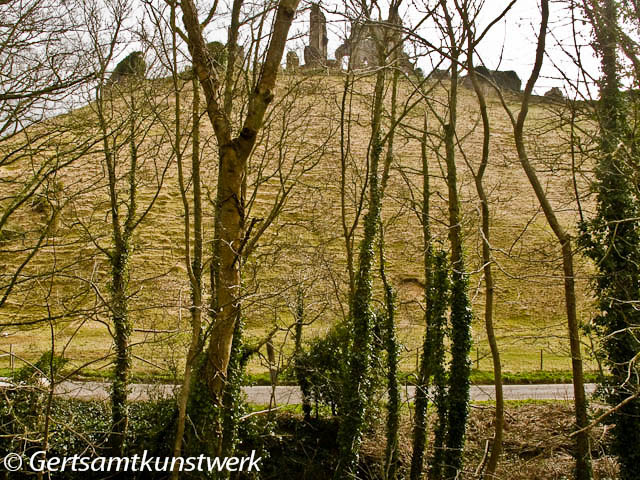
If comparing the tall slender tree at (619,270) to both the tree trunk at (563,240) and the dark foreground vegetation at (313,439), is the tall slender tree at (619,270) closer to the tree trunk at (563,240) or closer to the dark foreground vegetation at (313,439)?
the dark foreground vegetation at (313,439)

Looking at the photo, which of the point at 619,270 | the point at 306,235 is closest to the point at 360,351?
the point at 619,270

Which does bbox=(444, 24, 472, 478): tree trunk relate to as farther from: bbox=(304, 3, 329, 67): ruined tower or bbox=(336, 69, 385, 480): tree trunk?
bbox=(304, 3, 329, 67): ruined tower

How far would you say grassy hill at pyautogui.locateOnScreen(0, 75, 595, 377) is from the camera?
1084 cm

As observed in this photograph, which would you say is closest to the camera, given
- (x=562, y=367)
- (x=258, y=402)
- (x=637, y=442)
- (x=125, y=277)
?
(x=637, y=442)

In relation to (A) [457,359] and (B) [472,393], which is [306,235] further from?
(A) [457,359]

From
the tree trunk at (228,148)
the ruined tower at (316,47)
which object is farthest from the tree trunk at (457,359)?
the tree trunk at (228,148)

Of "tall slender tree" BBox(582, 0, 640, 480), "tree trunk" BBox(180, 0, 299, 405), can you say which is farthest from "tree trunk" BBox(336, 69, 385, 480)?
"tree trunk" BBox(180, 0, 299, 405)

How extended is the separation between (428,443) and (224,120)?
10.6m

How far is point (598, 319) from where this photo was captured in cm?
1105

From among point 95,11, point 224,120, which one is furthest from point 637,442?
point 95,11

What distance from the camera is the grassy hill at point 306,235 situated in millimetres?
10836

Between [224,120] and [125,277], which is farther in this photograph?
[125,277]

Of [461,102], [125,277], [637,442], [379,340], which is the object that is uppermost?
[461,102]

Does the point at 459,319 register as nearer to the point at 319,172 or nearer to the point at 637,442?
the point at 637,442
